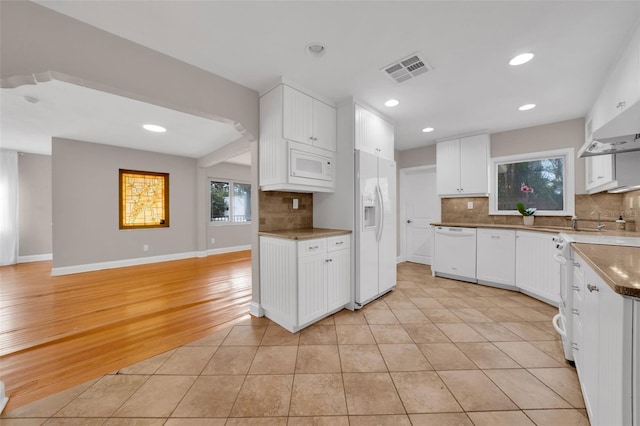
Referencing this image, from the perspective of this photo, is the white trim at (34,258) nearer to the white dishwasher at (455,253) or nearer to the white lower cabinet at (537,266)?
the white dishwasher at (455,253)

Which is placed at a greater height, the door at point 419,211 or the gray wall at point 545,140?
the gray wall at point 545,140

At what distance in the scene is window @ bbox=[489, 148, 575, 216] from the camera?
136 inches

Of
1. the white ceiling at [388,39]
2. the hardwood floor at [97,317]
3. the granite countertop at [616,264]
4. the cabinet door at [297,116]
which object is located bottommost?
the hardwood floor at [97,317]

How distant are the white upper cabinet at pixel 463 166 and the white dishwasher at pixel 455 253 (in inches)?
29.6

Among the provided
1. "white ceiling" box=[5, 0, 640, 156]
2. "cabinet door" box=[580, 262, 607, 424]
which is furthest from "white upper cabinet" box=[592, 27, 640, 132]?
"cabinet door" box=[580, 262, 607, 424]

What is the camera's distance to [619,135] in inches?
63.7

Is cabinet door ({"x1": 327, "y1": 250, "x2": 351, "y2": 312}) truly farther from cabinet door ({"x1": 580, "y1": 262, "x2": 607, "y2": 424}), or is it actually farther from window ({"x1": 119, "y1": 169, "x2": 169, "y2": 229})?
window ({"x1": 119, "y1": 169, "x2": 169, "y2": 229})

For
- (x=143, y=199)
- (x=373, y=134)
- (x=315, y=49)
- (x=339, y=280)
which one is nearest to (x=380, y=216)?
(x=339, y=280)

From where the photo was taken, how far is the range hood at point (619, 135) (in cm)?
146

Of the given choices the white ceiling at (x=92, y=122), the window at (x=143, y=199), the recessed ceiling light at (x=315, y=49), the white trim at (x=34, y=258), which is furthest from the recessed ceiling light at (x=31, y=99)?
the white trim at (x=34, y=258)

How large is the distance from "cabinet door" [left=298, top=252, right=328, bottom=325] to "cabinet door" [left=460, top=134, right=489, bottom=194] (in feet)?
10.2

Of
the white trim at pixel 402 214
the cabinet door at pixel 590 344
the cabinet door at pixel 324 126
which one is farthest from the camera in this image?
the white trim at pixel 402 214

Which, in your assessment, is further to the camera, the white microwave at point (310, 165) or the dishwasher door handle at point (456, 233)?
the dishwasher door handle at point (456, 233)

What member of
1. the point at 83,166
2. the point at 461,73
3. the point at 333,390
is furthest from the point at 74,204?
the point at 461,73
